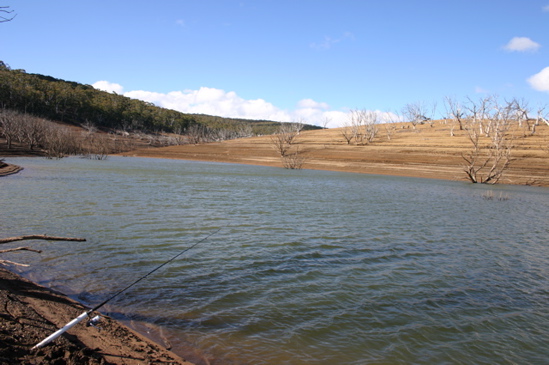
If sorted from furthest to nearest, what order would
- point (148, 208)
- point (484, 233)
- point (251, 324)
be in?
point (148, 208)
point (484, 233)
point (251, 324)

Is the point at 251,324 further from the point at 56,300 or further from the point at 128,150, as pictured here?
the point at 128,150

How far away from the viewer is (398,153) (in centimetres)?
5506

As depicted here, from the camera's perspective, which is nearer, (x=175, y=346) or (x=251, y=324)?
(x=175, y=346)

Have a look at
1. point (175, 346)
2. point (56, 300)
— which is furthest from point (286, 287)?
point (56, 300)

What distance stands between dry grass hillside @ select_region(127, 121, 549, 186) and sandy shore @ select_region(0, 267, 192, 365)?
40.8m

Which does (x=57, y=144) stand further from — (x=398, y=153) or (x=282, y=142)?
(x=398, y=153)

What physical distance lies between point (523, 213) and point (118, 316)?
19.0m

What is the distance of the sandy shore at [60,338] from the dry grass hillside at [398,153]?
40.8 metres

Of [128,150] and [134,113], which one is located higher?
[134,113]

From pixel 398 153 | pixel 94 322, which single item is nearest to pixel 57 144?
pixel 398 153

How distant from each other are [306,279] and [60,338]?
448 cm

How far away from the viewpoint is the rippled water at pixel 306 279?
4906mm

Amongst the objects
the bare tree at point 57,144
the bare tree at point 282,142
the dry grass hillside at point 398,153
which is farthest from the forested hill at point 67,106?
the bare tree at point 282,142

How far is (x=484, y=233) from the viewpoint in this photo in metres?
12.6
